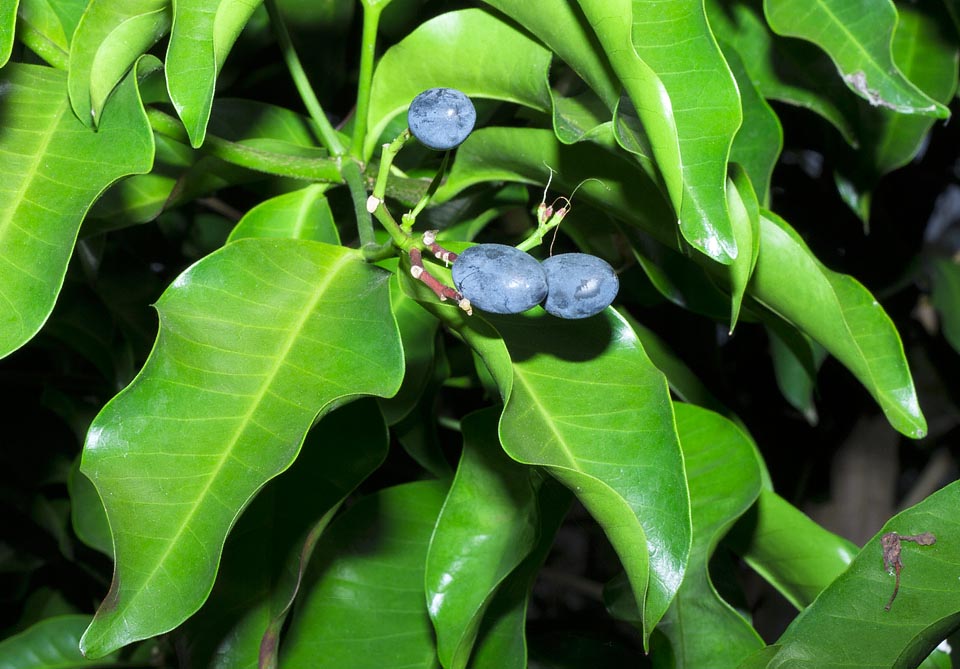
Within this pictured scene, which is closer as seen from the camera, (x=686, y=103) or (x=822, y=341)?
(x=686, y=103)

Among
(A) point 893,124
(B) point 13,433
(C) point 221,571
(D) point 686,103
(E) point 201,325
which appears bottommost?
(B) point 13,433

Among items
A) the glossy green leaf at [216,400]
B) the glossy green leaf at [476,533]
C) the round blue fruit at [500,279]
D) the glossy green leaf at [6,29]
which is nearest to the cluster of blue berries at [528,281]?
the round blue fruit at [500,279]

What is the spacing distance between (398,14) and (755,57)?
15.1 inches

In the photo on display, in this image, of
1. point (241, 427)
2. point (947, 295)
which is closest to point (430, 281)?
point (241, 427)

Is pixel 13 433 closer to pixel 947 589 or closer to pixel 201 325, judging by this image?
pixel 201 325

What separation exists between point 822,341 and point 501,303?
31 centimetres

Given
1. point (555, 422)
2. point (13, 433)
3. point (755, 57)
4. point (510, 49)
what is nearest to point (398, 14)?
point (510, 49)

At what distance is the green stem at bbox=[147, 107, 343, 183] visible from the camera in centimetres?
72

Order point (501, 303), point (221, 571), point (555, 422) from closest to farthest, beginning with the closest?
point (501, 303)
point (555, 422)
point (221, 571)

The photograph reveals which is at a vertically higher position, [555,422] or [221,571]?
[555,422]

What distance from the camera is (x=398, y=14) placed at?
3.08ft

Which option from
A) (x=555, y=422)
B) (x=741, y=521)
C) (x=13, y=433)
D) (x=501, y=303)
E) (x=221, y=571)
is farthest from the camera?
(x=13, y=433)

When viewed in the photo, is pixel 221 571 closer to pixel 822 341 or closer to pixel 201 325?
pixel 201 325

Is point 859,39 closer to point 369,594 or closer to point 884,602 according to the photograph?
point 884,602
